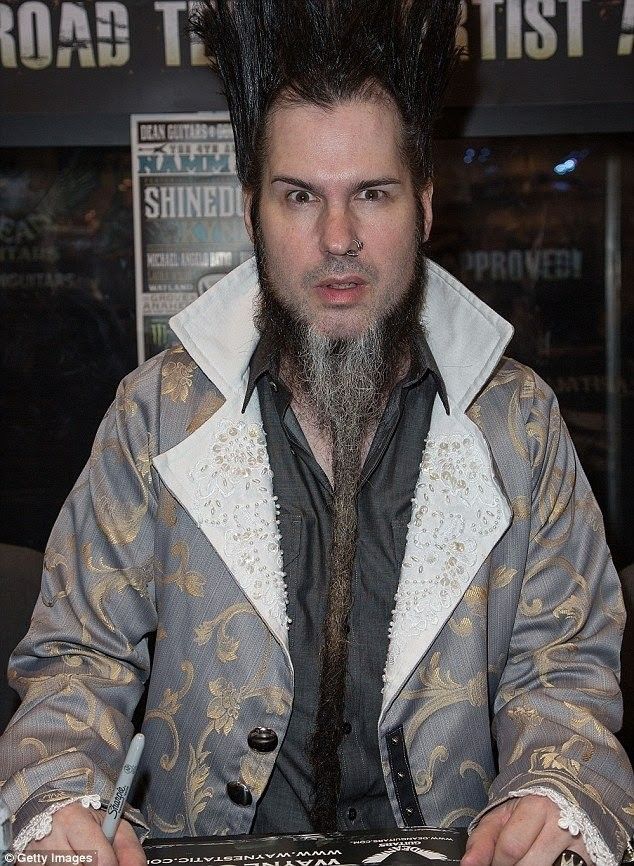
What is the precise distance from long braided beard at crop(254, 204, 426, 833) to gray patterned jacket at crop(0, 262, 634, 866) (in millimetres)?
75

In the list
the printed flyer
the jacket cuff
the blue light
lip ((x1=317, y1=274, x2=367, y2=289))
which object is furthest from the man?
the blue light

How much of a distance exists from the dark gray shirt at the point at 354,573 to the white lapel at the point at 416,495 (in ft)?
0.09

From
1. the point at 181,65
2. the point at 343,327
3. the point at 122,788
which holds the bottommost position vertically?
the point at 122,788

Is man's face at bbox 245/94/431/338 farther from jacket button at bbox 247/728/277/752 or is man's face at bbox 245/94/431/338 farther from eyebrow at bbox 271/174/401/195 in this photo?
jacket button at bbox 247/728/277/752

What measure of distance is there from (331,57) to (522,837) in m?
1.09

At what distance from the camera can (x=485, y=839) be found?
1.13 m

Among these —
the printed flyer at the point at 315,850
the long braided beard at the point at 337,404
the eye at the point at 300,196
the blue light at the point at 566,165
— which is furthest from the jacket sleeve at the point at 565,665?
the blue light at the point at 566,165

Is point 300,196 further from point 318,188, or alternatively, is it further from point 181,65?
point 181,65

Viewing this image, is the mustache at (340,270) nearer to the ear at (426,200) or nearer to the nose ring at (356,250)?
the nose ring at (356,250)

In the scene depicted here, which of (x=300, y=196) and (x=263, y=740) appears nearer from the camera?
(x=263, y=740)

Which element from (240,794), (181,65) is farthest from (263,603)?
(181,65)

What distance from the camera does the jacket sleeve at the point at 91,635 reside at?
126cm

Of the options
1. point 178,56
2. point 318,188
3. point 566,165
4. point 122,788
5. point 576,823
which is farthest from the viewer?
point 566,165

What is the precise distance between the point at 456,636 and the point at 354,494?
0.84ft
